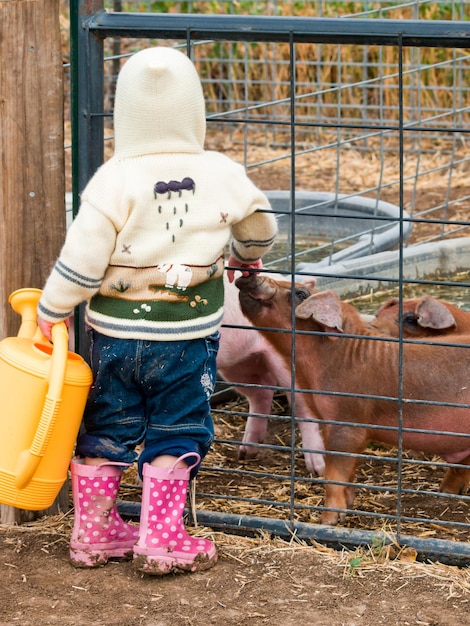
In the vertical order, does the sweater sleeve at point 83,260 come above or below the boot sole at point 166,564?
above

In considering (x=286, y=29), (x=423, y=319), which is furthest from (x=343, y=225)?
(x=286, y=29)

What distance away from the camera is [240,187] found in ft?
9.84

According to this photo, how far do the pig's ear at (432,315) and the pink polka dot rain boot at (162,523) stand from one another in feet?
4.12

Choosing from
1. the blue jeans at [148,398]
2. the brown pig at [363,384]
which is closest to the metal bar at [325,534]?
the brown pig at [363,384]

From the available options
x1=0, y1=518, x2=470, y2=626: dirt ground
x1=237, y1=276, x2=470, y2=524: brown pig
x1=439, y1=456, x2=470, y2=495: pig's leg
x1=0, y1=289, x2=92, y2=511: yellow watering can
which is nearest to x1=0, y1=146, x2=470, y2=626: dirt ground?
x1=0, y1=518, x2=470, y2=626: dirt ground

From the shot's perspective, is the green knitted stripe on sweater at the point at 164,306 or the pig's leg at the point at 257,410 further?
the pig's leg at the point at 257,410

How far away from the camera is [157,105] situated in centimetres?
280

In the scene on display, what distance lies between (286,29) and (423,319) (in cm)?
136

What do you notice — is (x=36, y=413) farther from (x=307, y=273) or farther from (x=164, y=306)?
(x=307, y=273)

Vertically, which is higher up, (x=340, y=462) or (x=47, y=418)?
(x=47, y=418)

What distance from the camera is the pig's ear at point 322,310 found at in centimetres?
360

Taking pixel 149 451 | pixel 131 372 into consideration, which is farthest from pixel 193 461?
pixel 131 372

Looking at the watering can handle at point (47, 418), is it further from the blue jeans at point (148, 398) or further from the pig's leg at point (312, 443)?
the pig's leg at point (312, 443)

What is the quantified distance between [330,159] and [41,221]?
671 centimetres
